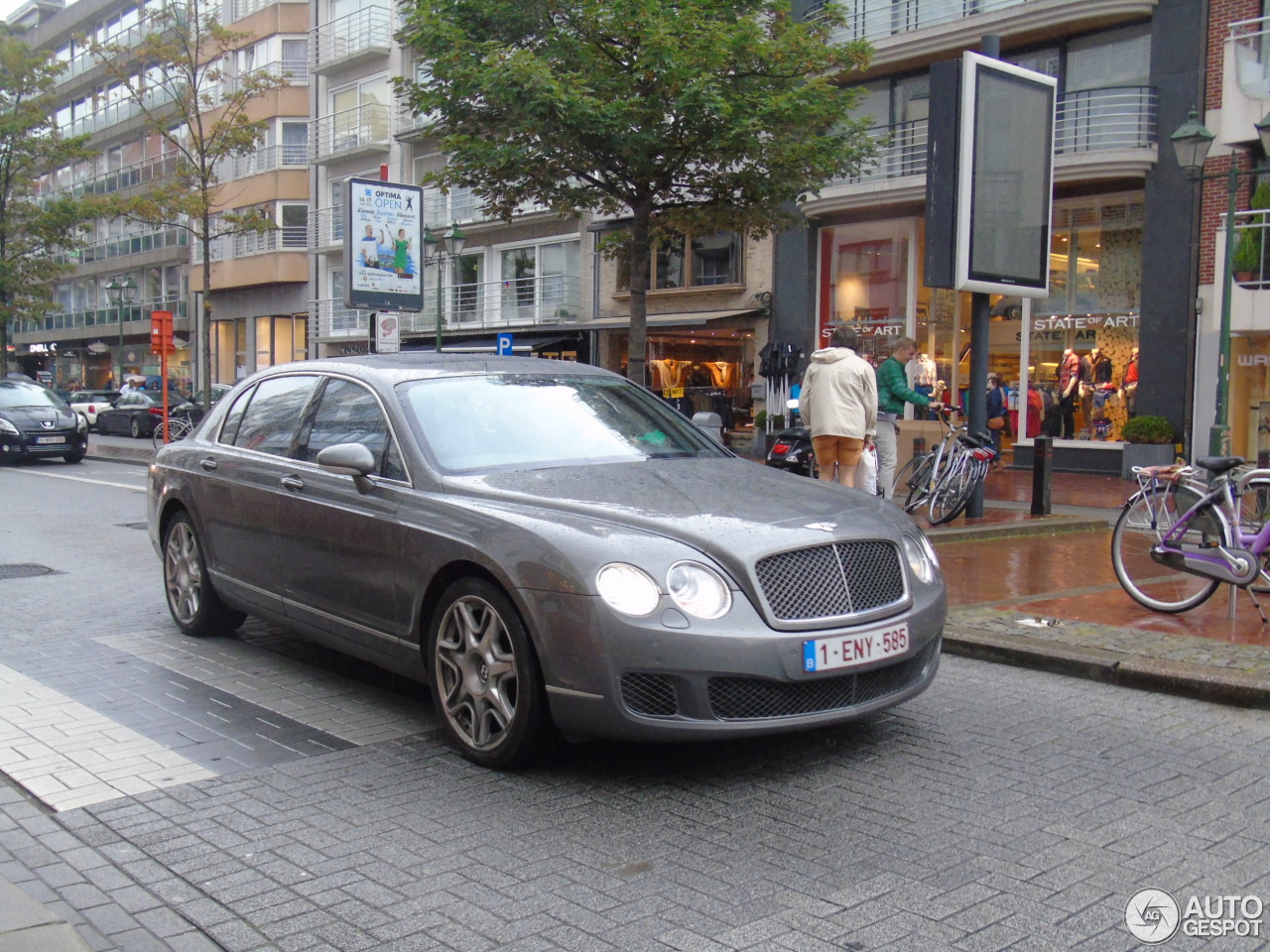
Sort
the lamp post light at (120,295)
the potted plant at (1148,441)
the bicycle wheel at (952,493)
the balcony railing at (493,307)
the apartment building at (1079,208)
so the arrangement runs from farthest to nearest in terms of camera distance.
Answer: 1. the lamp post light at (120,295)
2. the balcony railing at (493,307)
3. the apartment building at (1079,208)
4. the potted plant at (1148,441)
5. the bicycle wheel at (952,493)

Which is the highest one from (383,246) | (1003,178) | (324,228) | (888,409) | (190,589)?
(324,228)

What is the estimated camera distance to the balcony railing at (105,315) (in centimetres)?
5063

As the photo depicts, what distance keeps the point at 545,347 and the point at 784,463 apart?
63.6ft

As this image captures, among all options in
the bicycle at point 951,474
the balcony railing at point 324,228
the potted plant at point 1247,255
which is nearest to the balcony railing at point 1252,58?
the potted plant at point 1247,255

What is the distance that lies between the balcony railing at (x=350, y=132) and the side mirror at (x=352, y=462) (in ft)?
116

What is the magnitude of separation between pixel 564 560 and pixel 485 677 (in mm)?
640

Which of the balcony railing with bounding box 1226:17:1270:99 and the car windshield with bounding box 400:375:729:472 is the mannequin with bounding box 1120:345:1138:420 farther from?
the car windshield with bounding box 400:375:729:472

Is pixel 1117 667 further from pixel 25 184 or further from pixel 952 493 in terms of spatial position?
pixel 25 184

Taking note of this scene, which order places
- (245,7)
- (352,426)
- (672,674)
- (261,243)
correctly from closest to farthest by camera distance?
1. (672,674)
2. (352,426)
3. (261,243)
4. (245,7)

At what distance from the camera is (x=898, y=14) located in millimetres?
24281

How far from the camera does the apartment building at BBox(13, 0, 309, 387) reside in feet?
139

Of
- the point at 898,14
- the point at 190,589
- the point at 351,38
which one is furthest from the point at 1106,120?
the point at 351,38

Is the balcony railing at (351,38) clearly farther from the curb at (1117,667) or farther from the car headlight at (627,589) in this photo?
the car headlight at (627,589)

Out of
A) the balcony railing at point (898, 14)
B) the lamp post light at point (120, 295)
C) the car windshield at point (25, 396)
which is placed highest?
the balcony railing at point (898, 14)
